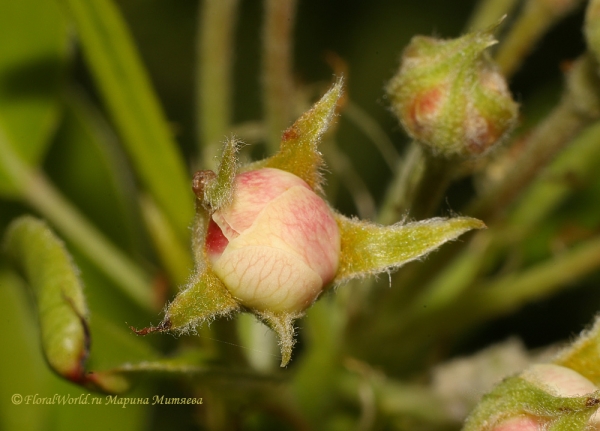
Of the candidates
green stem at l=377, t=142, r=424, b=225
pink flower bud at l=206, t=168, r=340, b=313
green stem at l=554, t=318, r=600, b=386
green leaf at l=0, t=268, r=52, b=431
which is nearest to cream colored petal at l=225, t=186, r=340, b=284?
pink flower bud at l=206, t=168, r=340, b=313

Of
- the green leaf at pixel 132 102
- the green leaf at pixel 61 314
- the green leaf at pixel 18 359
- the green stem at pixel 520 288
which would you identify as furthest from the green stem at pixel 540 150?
the green leaf at pixel 18 359

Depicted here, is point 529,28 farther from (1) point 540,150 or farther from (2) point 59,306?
(2) point 59,306

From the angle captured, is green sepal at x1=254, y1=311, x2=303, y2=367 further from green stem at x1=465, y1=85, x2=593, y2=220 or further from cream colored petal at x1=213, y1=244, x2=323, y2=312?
green stem at x1=465, y1=85, x2=593, y2=220

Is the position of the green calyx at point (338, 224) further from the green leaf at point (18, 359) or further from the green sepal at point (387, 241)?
the green leaf at point (18, 359)

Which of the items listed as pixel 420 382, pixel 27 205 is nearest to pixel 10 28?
pixel 27 205

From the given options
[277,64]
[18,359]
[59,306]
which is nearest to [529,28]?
[277,64]

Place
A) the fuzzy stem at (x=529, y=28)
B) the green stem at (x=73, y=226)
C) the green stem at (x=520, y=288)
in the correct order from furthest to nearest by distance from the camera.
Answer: the green stem at (x=73, y=226)
the green stem at (x=520, y=288)
the fuzzy stem at (x=529, y=28)

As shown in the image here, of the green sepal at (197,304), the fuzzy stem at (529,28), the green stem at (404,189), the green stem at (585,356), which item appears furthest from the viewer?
the fuzzy stem at (529,28)
